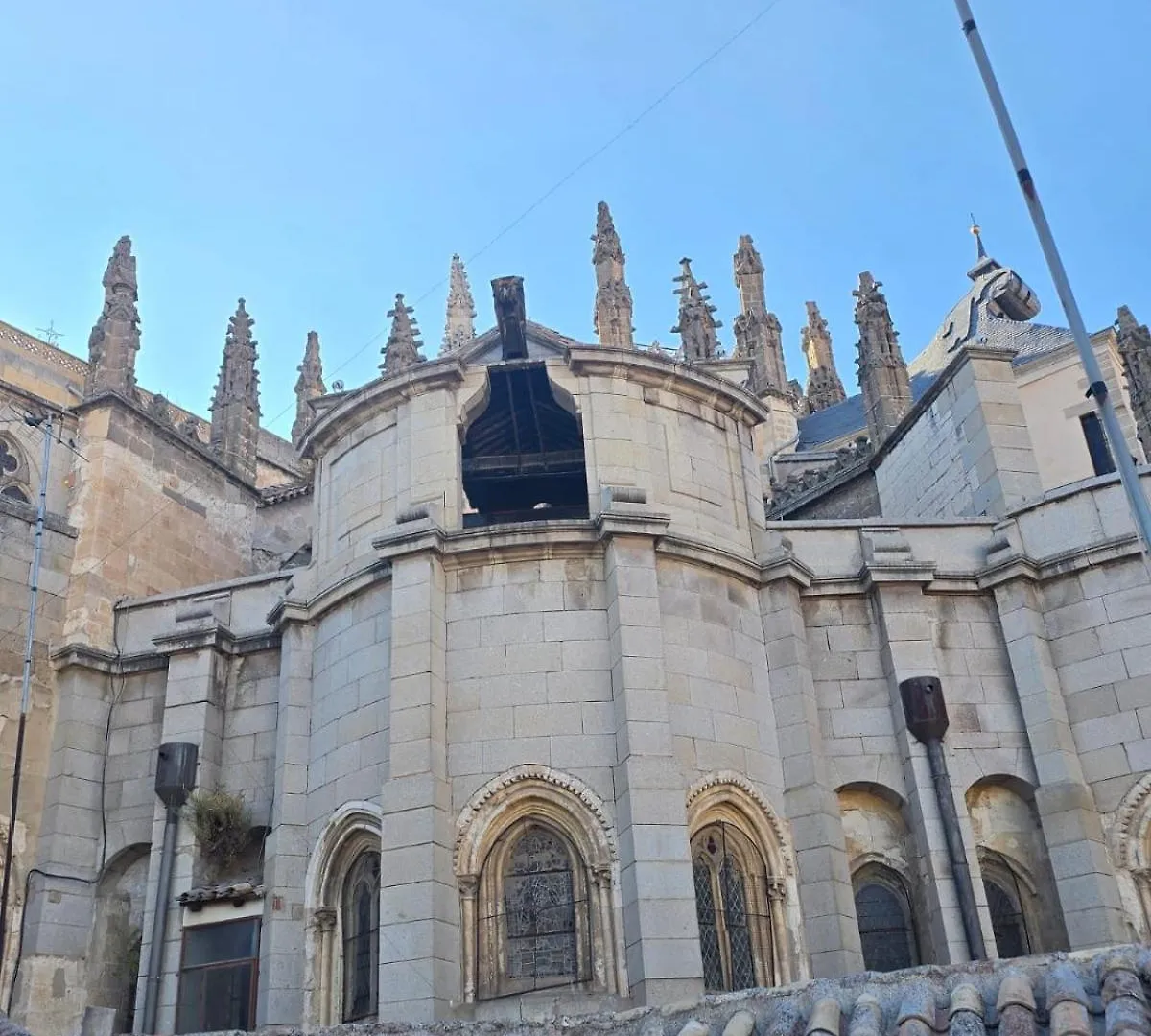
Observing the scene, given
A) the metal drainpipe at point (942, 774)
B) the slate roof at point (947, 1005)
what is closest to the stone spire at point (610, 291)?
the metal drainpipe at point (942, 774)

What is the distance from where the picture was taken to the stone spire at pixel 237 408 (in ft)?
108

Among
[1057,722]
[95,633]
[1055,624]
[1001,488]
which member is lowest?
[1057,722]

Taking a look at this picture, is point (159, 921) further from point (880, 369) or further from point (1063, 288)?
point (880, 369)

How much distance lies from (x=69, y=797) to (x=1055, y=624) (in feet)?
48.9

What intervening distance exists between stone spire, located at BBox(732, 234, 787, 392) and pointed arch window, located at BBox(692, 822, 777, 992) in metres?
31.0

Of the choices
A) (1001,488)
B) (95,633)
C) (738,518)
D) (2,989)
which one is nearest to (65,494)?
(95,633)

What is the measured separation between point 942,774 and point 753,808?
8.96ft

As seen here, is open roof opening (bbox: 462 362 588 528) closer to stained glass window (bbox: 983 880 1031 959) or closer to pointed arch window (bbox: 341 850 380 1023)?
pointed arch window (bbox: 341 850 380 1023)

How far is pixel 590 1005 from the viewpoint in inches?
631

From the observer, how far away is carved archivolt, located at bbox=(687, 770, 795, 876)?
17.7 m

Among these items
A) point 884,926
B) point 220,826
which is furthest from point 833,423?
point 220,826

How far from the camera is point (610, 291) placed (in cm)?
4878

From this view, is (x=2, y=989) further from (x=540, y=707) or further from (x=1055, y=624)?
(x=1055, y=624)

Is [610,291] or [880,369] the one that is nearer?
[880,369]
